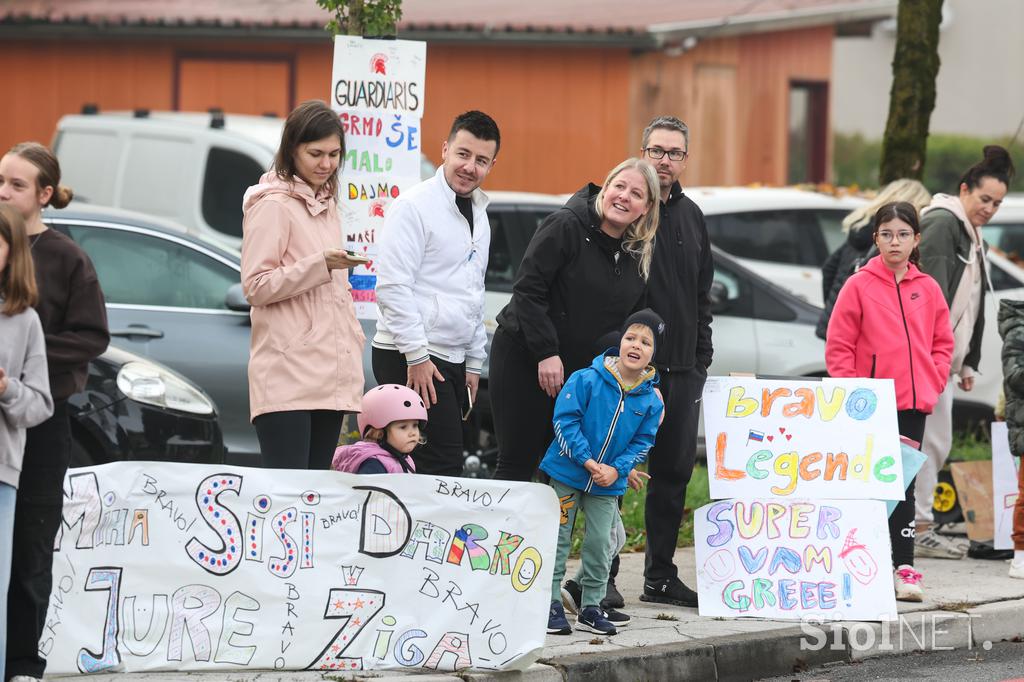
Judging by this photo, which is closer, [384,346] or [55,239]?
[55,239]

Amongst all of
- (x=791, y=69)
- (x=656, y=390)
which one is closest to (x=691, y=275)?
(x=656, y=390)

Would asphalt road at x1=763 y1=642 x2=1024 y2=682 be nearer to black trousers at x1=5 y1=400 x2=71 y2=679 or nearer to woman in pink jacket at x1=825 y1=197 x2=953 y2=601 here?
woman in pink jacket at x1=825 y1=197 x2=953 y2=601

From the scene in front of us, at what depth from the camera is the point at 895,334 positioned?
7641mm

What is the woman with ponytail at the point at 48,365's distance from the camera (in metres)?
5.30

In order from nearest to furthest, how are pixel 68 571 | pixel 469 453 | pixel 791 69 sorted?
pixel 68 571 < pixel 469 453 < pixel 791 69

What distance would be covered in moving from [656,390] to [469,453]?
349cm

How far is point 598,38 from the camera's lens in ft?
58.4

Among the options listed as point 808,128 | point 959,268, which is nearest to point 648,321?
point 959,268

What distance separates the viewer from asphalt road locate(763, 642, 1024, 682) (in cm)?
652

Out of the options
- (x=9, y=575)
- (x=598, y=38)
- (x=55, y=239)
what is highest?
(x=598, y=38)

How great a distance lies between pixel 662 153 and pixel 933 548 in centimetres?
309

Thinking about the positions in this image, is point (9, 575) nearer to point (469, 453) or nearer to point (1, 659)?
point (1, 659)

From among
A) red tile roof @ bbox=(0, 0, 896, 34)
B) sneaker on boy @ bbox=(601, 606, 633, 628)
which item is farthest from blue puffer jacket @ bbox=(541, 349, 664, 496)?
red tile roof @ bbox=(0, 0, 896, 34)

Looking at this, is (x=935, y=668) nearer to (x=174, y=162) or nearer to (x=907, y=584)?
(x=907, y=584)
